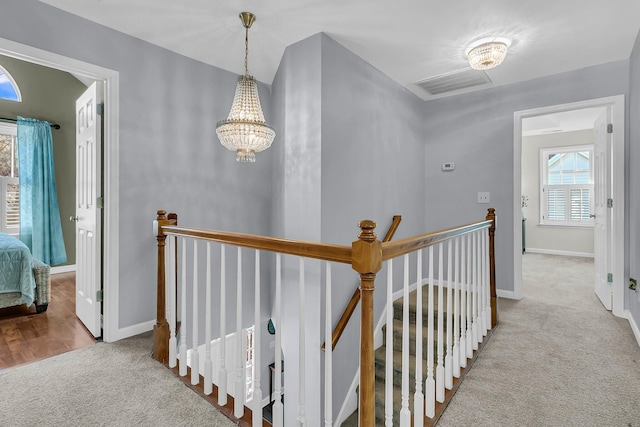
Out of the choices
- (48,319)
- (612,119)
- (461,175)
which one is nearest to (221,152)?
(48,319)

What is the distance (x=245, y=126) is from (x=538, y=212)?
257 inches

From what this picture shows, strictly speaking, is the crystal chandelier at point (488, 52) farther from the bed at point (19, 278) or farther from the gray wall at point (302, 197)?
the bed at point (19, 278)

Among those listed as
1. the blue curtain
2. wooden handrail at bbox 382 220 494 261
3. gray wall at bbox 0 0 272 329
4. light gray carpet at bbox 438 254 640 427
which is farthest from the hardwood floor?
light gray carpet at bbox 438 254 640 427

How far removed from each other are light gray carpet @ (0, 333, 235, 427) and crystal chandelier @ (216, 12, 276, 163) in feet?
4.97

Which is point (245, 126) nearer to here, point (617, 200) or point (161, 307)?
point (161, 307)

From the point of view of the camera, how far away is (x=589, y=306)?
3193 mm

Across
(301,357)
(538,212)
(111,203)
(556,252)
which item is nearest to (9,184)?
(111,203)

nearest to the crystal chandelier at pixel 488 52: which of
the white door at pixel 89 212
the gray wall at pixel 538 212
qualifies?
the white door at pixel 89 212

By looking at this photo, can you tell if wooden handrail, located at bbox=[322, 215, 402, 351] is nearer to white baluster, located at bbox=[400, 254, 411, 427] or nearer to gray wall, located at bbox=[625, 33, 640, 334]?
white baluster, located at bbox=[400, 254, 411, 427]

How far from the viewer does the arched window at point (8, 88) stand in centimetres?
435

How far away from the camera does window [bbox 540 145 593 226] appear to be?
19.8 feet

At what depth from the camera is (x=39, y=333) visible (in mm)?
2725

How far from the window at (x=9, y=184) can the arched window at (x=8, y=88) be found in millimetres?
377

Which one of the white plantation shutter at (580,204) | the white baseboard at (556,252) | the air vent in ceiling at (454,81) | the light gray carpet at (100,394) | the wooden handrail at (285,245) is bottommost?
the light gray carpet at (100,394)
